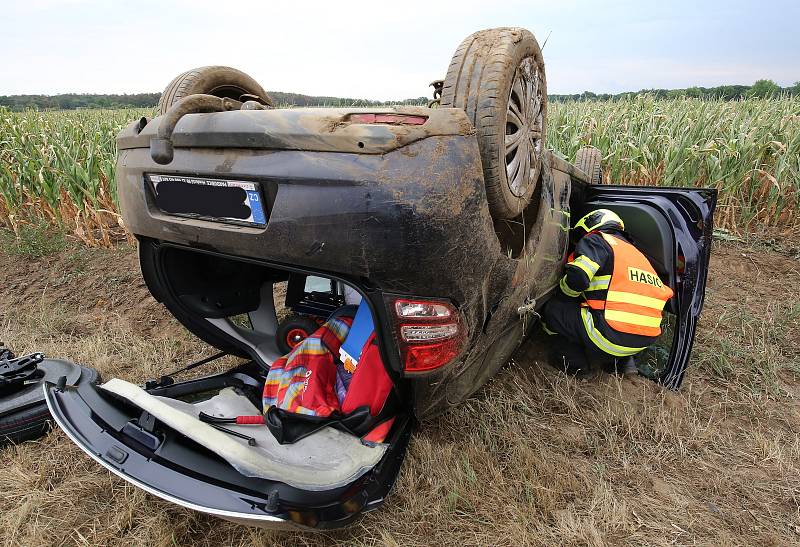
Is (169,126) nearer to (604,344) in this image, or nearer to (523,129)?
(523,129)

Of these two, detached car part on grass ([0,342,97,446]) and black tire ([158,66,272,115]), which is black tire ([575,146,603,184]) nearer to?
black tire ([158,66,272,115])

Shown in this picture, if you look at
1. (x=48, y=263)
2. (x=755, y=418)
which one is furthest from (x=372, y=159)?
(x=48, y=263)

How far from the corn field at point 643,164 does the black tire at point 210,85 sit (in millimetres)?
3511

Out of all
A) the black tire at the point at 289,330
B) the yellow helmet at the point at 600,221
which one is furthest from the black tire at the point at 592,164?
the black tire at the point at 289,330

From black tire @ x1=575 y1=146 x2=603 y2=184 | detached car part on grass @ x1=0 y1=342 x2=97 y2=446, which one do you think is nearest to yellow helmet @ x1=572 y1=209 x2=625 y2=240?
black tire @ x1=575 y1=146 x2=603 y2=184

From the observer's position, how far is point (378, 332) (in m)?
1.66

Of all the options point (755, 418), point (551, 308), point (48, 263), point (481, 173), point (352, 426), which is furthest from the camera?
point (48, 263)

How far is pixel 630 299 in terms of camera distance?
273 centimetres

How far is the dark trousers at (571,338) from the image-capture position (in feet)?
9.36

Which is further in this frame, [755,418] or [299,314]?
[299,314]

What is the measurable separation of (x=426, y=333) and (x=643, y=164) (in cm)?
529

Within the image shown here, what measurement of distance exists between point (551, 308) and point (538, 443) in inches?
33.9

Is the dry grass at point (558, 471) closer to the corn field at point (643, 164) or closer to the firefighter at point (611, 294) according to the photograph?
the firefighter at point (611, 294)

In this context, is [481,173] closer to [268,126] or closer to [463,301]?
[463,301]
